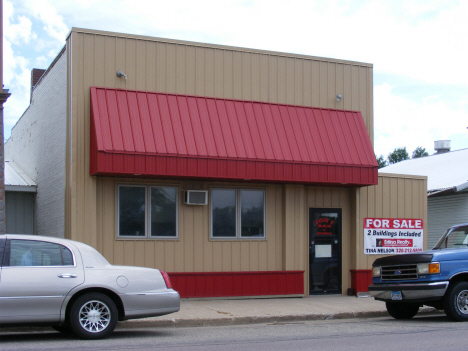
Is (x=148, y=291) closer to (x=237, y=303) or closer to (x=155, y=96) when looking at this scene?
(x=237, y=303)

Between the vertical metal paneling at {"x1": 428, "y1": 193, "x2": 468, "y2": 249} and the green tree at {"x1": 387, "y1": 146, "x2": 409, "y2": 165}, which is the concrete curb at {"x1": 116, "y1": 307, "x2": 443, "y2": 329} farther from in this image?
the green tree at {"x1": 387, "y1": 146, "x2": 409, "y2": 165}

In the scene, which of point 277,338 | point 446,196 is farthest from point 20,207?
point 446,196

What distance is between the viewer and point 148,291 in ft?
31.3

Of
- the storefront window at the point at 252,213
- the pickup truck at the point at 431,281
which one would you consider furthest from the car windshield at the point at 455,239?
the storefront window at the point at 252,213

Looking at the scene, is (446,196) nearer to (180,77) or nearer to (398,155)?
(180,77)

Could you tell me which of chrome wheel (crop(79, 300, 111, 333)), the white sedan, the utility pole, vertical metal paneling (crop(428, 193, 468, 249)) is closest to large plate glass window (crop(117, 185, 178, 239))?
the utility pole

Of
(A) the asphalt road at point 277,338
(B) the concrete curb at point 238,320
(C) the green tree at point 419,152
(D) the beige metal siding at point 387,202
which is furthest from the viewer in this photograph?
(C) the green tree at point 419,152

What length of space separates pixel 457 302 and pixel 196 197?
6115 mm

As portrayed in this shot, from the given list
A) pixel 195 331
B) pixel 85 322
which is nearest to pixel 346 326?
pixel 195 331

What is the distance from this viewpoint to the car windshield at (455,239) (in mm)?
12578

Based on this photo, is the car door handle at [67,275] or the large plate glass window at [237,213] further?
the large plate glass window at [237,213]

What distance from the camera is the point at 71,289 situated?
9.01m

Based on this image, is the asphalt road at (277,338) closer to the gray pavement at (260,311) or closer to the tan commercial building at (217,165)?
the gray pavement at (260,311)

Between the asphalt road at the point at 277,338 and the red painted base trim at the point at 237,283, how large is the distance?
3026 millimetres
